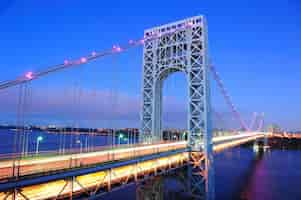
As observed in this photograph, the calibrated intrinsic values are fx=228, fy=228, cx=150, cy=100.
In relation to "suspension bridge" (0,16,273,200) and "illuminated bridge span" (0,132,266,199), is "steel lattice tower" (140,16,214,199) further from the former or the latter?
"illuminated bridge span" (0,132,266,199)

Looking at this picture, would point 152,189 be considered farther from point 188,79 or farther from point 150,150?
point 188,79

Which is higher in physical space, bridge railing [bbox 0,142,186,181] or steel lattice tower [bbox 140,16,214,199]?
steel lattice tower [bbox 140,16,214,199]

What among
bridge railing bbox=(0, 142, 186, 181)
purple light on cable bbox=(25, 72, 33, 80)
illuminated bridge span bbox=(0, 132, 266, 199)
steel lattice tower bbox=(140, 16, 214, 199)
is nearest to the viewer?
illuminated bridge span bbox=(0, 132, 266, 199)

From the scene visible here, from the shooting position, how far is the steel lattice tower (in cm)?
2344

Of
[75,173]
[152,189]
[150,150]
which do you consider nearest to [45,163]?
[75,173]

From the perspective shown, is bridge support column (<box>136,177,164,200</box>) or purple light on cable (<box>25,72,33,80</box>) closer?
purple light on cable (<box>25,72,33,80</box>)

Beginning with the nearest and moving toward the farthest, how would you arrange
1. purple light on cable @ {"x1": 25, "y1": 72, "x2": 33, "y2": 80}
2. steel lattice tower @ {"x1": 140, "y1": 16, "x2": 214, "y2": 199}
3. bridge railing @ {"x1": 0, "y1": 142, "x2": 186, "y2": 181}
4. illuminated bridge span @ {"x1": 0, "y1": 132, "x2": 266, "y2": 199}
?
illuminated bridge span @ {"x1": 0, "y1": 132, "x2": 266, "y2": 199}
bridge railing @ {"x1": 0, "y1": 142, "x2": 186, "y2": 181}
purple light on cable @ {"x1": 25, "y1": 72, "x2": 33, "y2": 80}
steel lattice tower @ {"x1": 140, "y1": 16, "x2": 214, "y2": 199}

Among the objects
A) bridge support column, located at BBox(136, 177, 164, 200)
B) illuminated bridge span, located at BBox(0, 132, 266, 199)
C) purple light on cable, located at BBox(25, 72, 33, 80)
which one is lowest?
bridge support column, located at BBox(136, 177, 164, 200)

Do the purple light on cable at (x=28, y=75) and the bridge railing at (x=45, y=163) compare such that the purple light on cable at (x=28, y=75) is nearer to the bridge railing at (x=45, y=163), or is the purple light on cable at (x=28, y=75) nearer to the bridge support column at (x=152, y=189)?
the bridge railing at (x=45, y=163)

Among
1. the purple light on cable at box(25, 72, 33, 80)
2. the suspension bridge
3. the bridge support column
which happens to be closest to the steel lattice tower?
the suspension bridge

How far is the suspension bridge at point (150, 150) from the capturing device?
37.4ft

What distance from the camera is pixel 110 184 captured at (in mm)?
14109

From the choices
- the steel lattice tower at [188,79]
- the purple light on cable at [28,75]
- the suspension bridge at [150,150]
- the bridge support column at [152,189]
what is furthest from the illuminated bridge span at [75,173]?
the steel lattice tower at [188,79]

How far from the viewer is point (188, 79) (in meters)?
24.7
